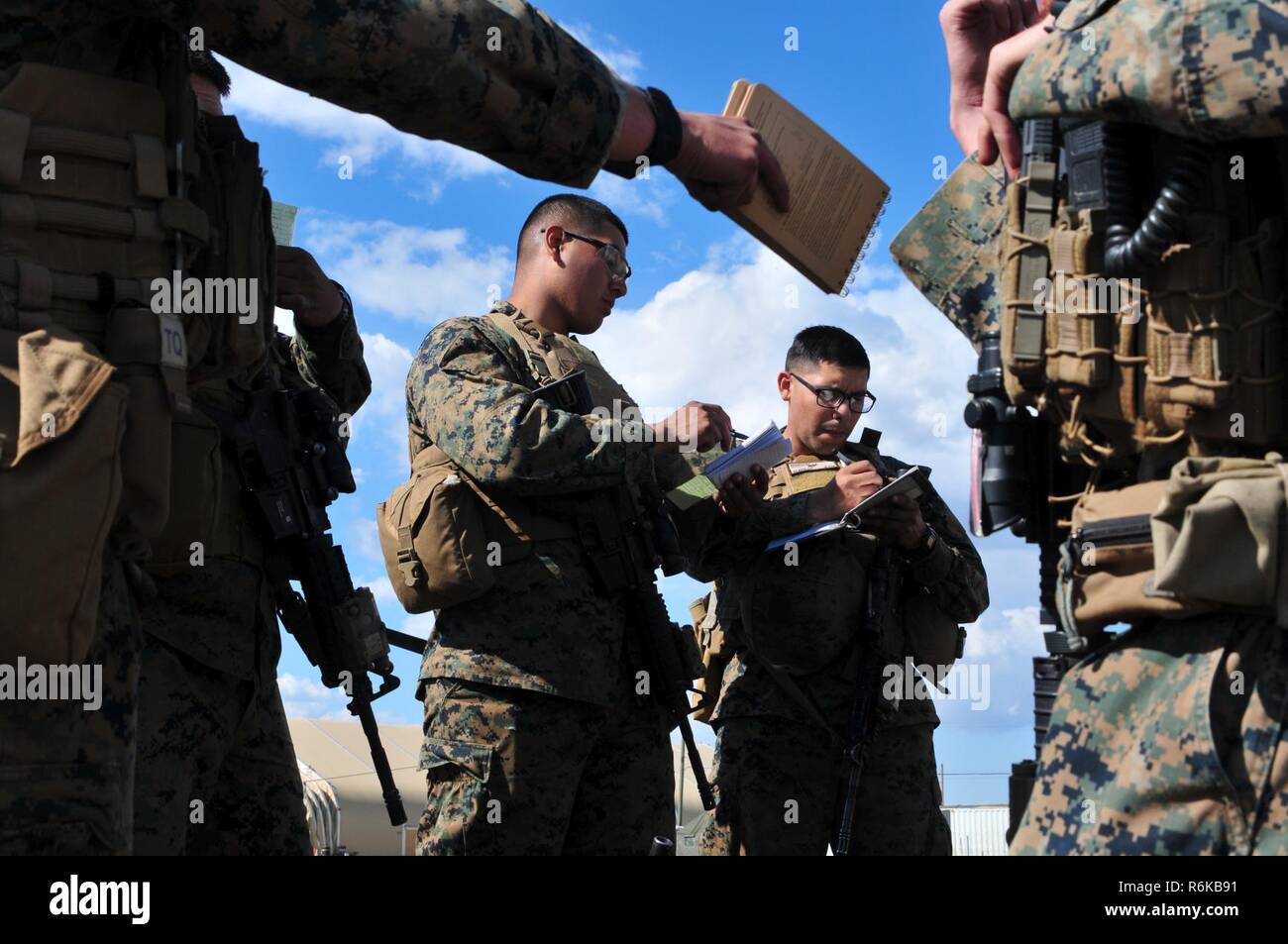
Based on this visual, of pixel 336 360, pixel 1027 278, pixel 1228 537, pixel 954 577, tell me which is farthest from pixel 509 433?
pixel 1228 537

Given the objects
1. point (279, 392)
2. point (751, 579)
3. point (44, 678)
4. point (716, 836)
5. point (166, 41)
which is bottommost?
point (716, 836)

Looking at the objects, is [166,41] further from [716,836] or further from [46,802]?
[716,836]

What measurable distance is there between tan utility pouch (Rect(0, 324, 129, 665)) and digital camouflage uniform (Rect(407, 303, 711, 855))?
1.89 meters

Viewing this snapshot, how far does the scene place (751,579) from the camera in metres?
5.88

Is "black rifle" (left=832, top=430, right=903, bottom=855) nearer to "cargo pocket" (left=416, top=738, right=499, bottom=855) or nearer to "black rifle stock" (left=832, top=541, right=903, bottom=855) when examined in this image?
"black rifle stock" (left=832, top=541, right=903, bottom=855)

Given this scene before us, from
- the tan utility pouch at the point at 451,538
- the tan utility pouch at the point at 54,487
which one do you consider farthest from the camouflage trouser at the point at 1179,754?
the tan utility pouch at the point at 451,538

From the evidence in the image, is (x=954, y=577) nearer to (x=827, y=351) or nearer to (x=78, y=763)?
(x=827, y=351)

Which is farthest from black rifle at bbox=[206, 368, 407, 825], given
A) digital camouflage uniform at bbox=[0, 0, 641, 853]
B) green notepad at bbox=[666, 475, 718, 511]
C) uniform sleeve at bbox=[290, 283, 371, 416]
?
digital camouflage uniform at bbox=[0, 0, 641, 853]

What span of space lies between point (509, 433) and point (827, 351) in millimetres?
2197

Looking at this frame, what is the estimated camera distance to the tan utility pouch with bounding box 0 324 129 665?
260 cm

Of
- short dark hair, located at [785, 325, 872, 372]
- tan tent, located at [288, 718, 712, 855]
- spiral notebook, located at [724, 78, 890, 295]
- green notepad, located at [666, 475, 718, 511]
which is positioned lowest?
tan tent, located at [288, 718, 712, 855]

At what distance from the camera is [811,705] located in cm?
573

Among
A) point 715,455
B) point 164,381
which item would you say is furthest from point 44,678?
point 715,455

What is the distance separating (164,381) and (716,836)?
144 inches
